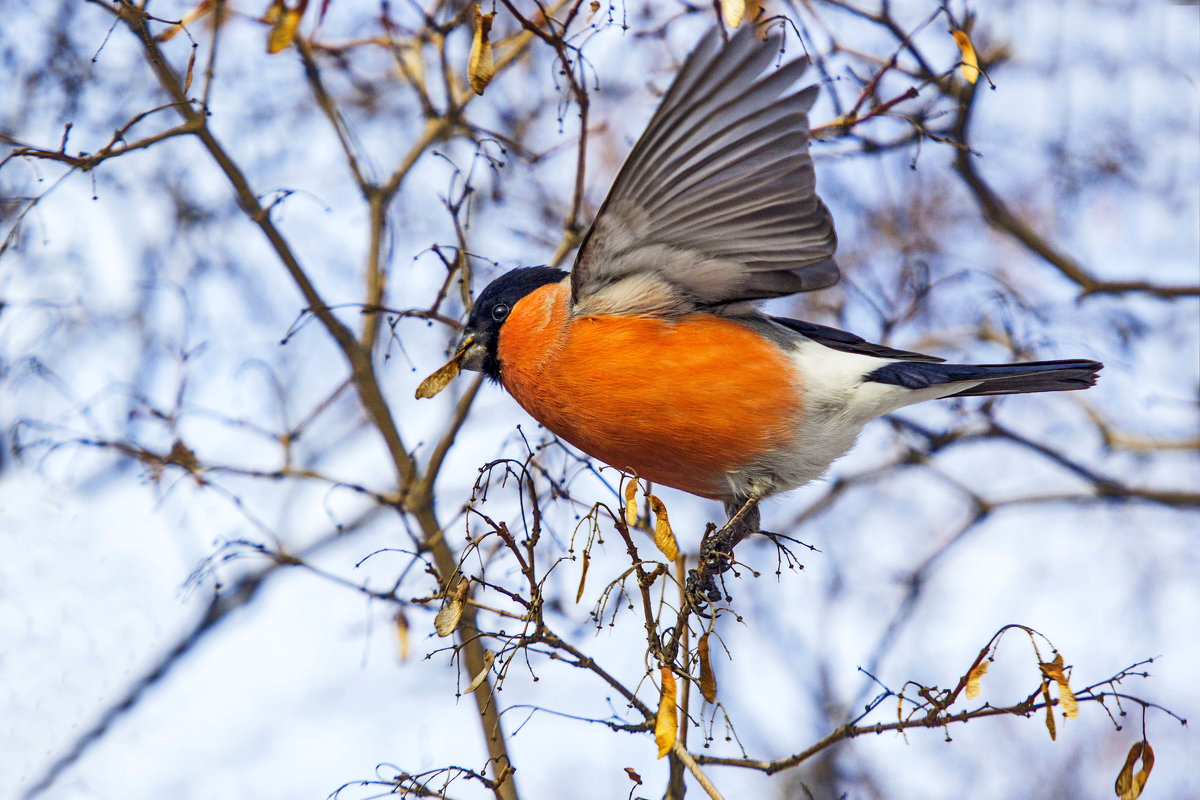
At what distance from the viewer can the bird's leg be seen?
88.9 inches

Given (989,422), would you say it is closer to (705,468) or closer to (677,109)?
(705,468)

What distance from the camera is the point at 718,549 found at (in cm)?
263

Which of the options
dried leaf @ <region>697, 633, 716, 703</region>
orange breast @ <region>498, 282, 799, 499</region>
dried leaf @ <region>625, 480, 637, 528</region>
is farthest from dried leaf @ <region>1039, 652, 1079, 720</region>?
orange breast @ <region>498, 282, 799, 499</region>

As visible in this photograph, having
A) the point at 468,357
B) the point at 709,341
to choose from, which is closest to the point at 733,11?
the point at 709,341

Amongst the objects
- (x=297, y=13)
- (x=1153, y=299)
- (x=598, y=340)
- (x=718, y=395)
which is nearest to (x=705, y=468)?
(x=718, y=395)

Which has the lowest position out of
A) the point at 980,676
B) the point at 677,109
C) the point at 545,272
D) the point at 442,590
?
the point at 980,676

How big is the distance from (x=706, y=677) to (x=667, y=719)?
0.13 m

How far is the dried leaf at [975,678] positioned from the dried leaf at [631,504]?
0.67 m

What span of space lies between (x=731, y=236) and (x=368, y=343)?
0.93 metres

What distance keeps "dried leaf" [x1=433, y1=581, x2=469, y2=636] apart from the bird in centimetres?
63

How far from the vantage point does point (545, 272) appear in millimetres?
2873

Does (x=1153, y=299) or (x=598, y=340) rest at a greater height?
(x=1153, y=299)

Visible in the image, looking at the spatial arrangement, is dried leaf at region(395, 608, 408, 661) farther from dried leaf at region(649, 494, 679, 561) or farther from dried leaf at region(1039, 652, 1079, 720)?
dried leaf at region(1039, 652, 1079, 720)

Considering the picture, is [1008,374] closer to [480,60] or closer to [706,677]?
[706,677]
